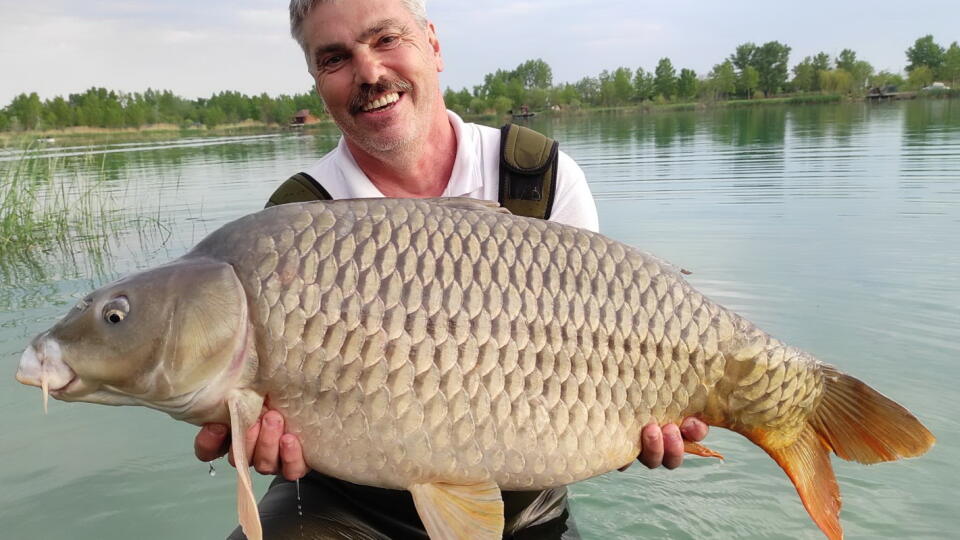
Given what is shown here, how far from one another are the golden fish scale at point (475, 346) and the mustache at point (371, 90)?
2.07 feet

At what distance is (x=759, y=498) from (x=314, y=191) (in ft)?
7.07

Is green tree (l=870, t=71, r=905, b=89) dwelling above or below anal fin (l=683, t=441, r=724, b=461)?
above

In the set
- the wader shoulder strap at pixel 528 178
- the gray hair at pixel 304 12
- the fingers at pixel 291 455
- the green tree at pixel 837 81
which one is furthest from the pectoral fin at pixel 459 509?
the green tree at pixel 837 81

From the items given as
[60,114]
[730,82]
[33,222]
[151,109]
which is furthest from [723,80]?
[33,222]

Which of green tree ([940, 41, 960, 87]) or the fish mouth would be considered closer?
the fish mouth

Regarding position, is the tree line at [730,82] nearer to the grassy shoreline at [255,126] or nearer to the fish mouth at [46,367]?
the grassy shoreline at [255,126]

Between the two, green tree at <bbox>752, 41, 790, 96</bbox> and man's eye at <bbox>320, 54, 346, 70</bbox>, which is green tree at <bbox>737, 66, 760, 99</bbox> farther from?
man's eye at <bbox>320, 54, 346, 70</bbox>

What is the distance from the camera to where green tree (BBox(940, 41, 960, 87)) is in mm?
61047

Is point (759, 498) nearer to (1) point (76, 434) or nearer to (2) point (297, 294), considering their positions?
(2) point (297, 294)

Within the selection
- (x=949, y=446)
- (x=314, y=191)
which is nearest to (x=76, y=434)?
(x=314, y=191)

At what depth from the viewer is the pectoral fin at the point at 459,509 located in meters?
1.57

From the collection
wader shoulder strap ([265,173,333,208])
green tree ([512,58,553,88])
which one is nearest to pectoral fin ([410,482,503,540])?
wader shoulder strap ([265,173,333,208])

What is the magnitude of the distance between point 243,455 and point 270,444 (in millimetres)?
63

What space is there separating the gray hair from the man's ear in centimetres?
5
